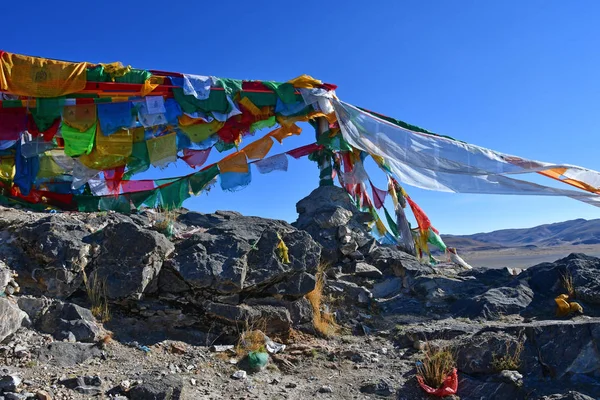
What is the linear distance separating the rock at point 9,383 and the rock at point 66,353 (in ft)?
1.83

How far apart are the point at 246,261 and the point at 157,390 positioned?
8.31 ft

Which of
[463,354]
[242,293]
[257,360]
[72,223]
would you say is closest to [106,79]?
[72,223]

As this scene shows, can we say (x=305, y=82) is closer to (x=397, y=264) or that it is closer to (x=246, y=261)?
(x=397, y=264)

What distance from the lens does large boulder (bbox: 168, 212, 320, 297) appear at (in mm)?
6461

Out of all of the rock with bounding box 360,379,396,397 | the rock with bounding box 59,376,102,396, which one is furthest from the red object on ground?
the rock with bounding box 59,376,102,396

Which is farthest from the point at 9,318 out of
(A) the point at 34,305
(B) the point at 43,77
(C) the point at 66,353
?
(B) the point at 43,77

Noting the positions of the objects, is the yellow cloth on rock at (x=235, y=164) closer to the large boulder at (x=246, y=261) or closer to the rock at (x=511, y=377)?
the large boulder at (x=246, y=261)

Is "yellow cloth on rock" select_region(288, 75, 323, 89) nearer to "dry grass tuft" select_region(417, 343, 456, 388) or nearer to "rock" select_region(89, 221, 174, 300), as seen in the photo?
"rock" select_region(89, 221, 174, 300)

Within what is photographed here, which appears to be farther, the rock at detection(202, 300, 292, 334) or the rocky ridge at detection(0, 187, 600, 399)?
the rock at detection(202, 300, 292, 334)

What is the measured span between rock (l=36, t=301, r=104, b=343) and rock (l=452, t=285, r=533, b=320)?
17.1ft

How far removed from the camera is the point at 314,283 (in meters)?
7.00

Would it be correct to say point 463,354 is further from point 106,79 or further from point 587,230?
point 587,230

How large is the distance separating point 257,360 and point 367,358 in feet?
4.53

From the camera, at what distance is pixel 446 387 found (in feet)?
17.0
